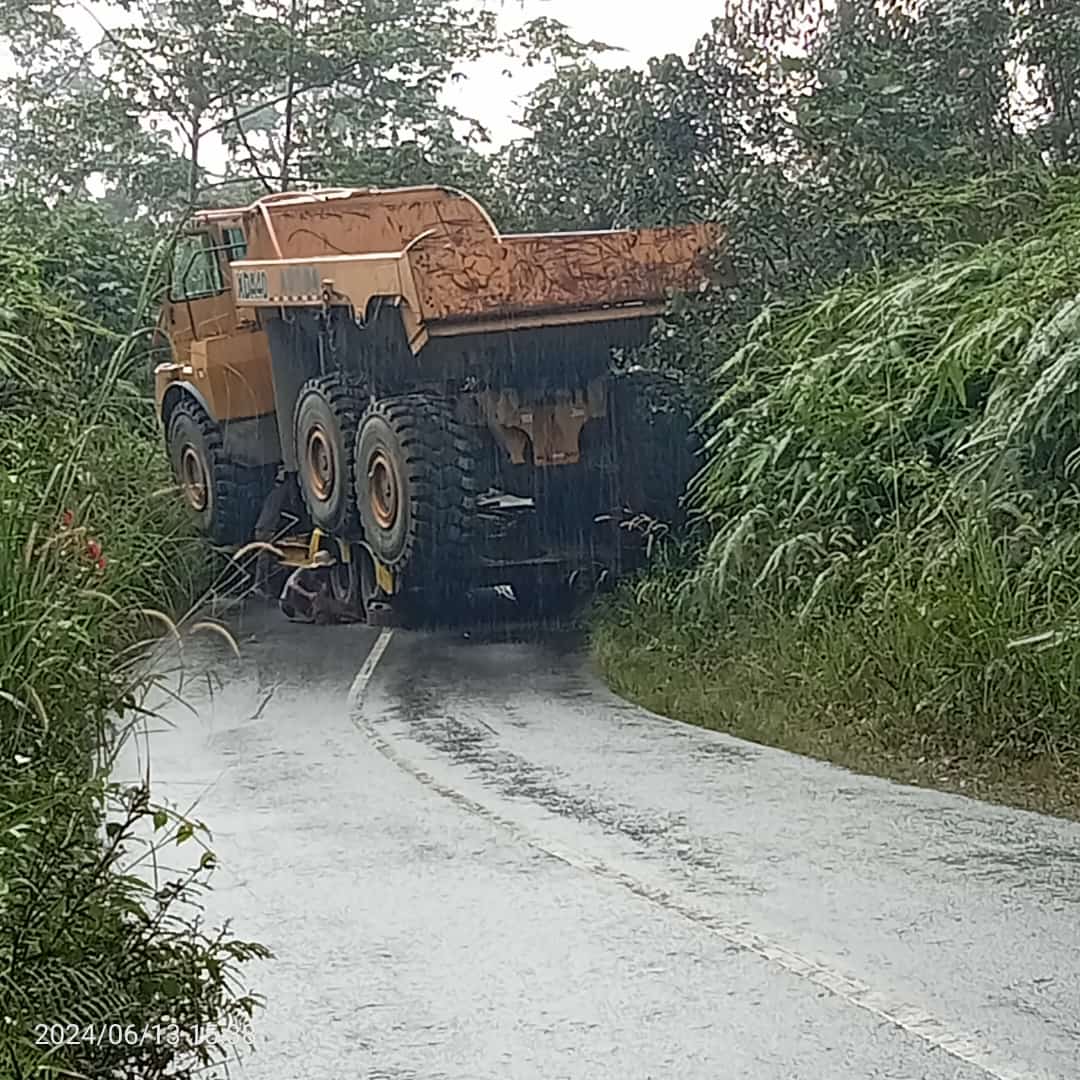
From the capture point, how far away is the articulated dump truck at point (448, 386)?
13.8 meters

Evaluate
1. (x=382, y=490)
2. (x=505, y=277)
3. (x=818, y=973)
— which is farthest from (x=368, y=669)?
(x=818, y=973)

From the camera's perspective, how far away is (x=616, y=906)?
22.2 ft

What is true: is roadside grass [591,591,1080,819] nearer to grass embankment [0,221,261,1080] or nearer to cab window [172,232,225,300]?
grass embankment [0,221,261,1080]

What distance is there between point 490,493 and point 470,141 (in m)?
11.8

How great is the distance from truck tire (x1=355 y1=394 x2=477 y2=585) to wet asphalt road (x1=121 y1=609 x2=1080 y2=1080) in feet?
10.6

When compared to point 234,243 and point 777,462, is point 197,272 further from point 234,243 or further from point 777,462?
point 777,462

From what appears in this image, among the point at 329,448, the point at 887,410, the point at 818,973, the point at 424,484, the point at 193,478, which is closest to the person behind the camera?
the point at 818,973

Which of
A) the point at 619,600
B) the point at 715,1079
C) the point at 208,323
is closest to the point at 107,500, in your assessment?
the point at 715,1079

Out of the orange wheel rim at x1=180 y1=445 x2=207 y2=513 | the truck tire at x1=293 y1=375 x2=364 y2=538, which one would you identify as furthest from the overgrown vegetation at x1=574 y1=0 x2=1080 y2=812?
the orange wheel rim at x1=180 y1=445 x2=207 y2=513

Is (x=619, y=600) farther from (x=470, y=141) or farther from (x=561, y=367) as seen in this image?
(x=470, y=141)

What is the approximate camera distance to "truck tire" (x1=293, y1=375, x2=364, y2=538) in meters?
14.9

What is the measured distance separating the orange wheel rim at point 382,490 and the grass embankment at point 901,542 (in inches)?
67.0

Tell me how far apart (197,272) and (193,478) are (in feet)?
5.82

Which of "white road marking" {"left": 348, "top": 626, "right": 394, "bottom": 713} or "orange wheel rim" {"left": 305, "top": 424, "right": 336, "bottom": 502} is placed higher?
"orange wheel rim" {"left": 305, "top": 424, "right": 336, "bottom": 502}
